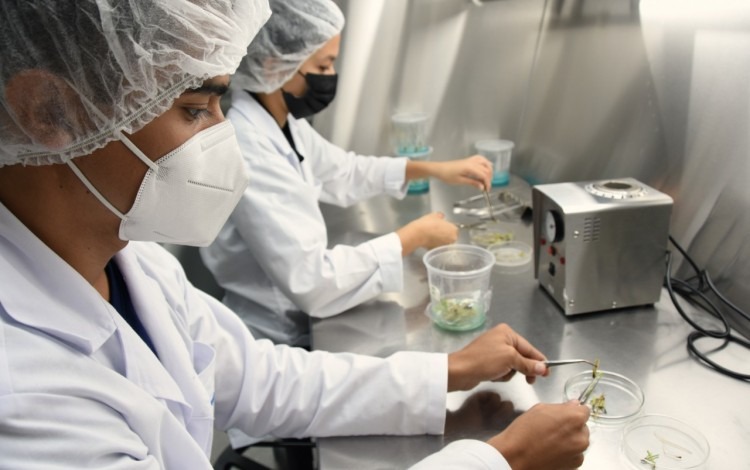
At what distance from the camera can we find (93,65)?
650mm

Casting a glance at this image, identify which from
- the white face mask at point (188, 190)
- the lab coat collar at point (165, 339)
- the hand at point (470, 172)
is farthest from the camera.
A: the hand at point (470, 172)

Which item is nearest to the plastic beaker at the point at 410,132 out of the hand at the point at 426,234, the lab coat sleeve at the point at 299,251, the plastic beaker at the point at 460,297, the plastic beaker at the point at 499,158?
the plastic beaker at the point at 499,158

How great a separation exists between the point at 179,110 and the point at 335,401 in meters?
0.55

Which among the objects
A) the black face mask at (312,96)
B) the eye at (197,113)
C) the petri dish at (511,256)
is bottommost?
the petri dish at (511,256)

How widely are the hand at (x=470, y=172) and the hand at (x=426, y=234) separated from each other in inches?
11.7

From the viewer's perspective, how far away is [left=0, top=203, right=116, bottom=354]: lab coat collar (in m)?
0.65

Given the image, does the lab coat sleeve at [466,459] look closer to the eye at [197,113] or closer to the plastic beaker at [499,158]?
the eye at [197,113]

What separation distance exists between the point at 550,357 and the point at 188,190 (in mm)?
728

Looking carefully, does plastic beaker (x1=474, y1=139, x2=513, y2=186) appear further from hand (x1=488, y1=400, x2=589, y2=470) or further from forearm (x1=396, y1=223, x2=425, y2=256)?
hand (x1=488, y1=400, x2=589, y2=470)

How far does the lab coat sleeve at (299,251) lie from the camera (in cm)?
132

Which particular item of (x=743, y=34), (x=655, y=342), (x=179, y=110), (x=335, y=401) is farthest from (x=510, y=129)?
(x=179, y=110)

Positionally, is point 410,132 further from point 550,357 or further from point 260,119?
point 550,357

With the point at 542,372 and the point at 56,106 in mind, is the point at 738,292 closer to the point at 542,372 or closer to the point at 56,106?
the point at 542,372

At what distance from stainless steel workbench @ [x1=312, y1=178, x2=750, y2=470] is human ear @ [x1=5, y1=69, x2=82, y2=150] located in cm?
60
